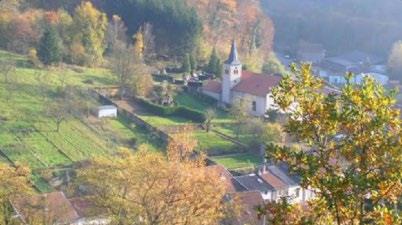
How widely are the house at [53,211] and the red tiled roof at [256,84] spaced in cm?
1910

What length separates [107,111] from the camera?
33625mm

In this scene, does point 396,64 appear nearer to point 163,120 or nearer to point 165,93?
point 165,93

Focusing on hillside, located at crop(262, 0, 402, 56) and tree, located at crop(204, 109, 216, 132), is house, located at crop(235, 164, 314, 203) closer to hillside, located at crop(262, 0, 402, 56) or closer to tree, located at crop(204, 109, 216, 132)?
tree, located at crop(204, 109, 216, 132)

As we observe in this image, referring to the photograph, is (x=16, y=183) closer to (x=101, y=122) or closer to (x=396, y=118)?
(x=396, y=118)

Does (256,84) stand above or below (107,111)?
above

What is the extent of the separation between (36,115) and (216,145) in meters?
8.96

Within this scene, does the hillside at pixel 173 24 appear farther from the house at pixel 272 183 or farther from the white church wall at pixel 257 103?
the house at pixel 272 183

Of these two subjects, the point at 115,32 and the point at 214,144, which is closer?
the point at 214,144

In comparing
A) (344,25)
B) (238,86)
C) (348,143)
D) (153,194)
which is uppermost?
(348,143)

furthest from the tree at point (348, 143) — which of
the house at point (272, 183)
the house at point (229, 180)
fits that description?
the house at point (272, 183)

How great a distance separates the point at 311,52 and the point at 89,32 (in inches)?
1176

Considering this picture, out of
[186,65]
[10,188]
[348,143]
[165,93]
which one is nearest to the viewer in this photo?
[348,143]

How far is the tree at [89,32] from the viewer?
40750mm

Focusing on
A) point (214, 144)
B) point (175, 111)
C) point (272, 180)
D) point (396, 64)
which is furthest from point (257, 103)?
point (396, 64)
